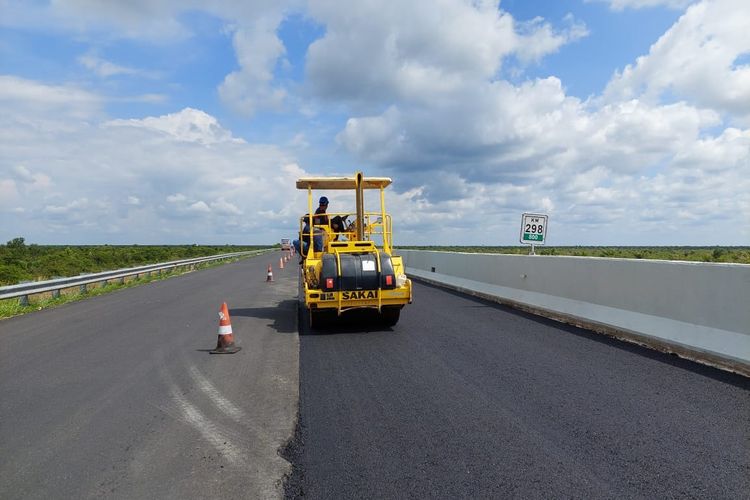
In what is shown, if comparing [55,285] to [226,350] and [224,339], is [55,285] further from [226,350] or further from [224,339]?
[226,350]

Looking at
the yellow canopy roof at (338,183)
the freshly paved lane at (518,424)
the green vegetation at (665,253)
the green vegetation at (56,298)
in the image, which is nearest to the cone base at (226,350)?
the freshly paved lane at (518,424)

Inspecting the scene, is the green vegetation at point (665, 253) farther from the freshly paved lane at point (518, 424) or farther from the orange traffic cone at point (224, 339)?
the orange traffic cone at point (224, 339)

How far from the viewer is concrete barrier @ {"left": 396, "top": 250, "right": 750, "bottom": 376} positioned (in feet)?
21.9

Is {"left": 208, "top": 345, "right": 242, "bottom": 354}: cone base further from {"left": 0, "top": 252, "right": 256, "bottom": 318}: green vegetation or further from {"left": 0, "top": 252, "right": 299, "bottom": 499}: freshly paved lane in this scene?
{"left": 0, "top": 252, "right": 256, "bottom": 318}: green vegetation

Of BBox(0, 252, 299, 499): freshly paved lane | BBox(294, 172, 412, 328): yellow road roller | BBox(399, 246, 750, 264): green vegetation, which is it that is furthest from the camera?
BBox(399, 246, 750, 264): green vegetation

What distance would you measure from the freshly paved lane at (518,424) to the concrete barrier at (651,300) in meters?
0.40

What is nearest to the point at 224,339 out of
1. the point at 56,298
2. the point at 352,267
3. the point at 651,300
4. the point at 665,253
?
the point at 352,267

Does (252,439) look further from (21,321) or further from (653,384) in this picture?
(21,321)

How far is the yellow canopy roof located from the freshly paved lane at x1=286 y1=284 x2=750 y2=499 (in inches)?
159

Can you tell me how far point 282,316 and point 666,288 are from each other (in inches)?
308

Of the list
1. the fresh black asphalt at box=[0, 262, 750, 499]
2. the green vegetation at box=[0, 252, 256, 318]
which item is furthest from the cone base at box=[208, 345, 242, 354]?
the green vegetation at box=[0, 252, 256, 318]

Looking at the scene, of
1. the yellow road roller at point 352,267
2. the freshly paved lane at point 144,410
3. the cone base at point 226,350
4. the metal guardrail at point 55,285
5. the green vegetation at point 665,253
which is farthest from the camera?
the green vegetation at point 665,253

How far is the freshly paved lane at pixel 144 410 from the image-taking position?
3.88 meters

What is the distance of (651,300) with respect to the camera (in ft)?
26.7
